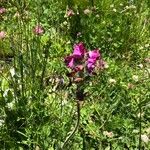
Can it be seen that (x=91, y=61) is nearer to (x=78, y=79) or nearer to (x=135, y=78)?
(x=78, y=79)

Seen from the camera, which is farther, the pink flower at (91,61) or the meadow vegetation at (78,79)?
the meadow vegetation at (78,79)

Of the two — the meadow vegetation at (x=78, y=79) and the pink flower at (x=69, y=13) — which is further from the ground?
the pink flower at (x=69, y=13)

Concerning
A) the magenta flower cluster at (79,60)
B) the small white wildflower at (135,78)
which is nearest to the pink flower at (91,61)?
A: the magenta flower cluster at (79,60)

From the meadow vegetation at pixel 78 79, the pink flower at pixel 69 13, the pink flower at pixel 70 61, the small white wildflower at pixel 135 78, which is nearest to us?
the pink flower at pixel 70 61

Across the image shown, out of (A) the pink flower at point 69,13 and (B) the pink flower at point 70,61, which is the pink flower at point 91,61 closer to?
(B) the pink flower at point 70,61

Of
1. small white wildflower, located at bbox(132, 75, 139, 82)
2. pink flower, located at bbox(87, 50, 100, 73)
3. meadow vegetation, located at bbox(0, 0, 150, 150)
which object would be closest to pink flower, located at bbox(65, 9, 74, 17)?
meadow vegetation, located at bbox(0, 0, 150, 150)

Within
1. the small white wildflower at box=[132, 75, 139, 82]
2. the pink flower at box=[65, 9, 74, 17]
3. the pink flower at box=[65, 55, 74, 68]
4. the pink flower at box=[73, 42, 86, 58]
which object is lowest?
the pink flower at box=[65, 55, 74, 68]

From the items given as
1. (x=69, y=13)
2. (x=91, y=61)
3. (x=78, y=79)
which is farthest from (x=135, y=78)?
(x=78, y=79)

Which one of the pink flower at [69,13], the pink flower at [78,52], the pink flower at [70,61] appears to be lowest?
the pink flower at [70,61]

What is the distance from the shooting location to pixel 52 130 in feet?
8.99

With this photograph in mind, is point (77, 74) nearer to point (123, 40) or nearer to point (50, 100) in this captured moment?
point (50, 100)

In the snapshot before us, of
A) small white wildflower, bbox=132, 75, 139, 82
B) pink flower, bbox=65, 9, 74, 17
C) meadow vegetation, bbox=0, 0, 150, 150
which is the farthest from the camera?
pink flower, bbox=65, 9, 74, 17

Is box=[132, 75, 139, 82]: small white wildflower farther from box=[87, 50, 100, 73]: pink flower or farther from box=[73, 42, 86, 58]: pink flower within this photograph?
box=[73, 42, 86, 58]: pink flower

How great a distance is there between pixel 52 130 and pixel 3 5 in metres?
2.16
